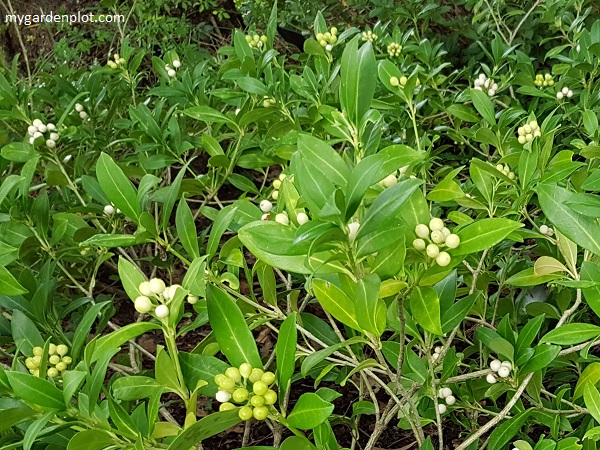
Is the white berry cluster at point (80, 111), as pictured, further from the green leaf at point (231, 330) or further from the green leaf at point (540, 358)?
the green leaf at point (540, 358)

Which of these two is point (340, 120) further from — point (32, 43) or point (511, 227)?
point (32, 43)

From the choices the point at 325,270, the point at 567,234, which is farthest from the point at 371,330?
the point at 567,234

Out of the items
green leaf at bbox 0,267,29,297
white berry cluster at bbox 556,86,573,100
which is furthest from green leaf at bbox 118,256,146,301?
white berry cluster at bbox 556,86,573,100

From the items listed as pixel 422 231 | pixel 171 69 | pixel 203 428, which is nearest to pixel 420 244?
pixel 422 231

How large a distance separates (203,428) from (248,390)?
5.4 inches

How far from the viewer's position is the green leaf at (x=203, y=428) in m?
0.66

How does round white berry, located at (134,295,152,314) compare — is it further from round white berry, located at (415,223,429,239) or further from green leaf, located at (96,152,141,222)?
round white berry, located at (415,223,429,239)

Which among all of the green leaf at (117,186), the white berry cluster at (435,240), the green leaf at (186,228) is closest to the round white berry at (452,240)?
the white berry cluster at (435,240)

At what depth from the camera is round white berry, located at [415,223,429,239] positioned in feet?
2.50

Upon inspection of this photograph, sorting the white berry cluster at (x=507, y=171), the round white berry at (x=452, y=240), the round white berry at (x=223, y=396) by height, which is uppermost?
the round white berry at (x=452, y=240)

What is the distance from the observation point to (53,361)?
1.05 metres

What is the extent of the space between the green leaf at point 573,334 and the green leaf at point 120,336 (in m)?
0.61

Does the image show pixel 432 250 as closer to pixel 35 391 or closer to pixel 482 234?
pixel 482 234

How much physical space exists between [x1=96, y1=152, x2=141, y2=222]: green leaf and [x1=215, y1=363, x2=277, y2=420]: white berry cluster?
40cm
